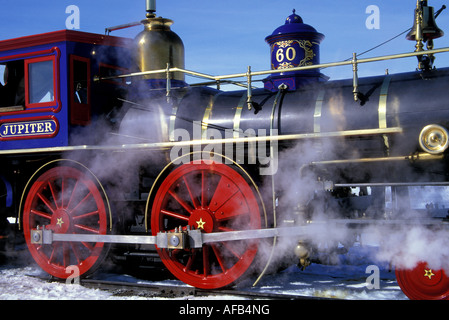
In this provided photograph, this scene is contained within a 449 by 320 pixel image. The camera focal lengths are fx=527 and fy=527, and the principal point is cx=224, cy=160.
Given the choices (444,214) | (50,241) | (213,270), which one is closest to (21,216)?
(50,241)

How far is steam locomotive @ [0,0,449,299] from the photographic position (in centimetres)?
512

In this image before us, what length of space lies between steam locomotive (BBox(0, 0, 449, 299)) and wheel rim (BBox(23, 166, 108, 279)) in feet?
0.06

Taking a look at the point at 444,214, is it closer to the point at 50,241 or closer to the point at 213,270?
the point at 213,270

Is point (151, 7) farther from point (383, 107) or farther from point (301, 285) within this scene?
point (301, 285)

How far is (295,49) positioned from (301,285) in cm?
291

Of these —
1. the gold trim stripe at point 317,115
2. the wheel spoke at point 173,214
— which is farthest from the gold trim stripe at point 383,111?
the wheel spoke at point 173,214

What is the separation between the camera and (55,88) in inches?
248

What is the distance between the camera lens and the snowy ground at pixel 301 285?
5582mm

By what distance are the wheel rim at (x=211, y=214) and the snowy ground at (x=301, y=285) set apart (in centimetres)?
36

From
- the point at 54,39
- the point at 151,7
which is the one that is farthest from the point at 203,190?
the point at 151,7

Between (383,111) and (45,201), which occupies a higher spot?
(383,111)

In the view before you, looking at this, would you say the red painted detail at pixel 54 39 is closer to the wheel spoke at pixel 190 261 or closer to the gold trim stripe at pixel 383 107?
the wheel spoke at pixel 190 261
